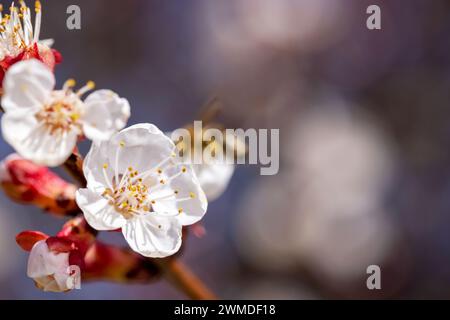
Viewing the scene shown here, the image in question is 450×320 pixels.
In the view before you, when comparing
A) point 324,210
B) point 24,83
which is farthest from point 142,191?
point 324,210

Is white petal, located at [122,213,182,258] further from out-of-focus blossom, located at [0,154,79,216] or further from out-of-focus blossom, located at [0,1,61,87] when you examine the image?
out-of-focus blossom, located at [0,1,61,87]

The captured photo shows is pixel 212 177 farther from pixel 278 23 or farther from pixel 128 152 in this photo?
pixel 278 23

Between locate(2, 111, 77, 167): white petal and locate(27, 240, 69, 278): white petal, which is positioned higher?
locate(2, 111, 77, 167): white petal

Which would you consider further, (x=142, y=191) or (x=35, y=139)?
(x=142, y=191)

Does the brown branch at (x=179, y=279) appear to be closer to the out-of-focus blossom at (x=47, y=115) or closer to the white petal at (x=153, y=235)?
the white petal at (x=153, y=235)

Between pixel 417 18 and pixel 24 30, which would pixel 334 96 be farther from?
pixel 24 30

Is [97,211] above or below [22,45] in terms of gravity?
below

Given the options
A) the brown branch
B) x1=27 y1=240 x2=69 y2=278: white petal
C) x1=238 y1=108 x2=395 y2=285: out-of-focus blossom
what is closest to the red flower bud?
x1=27 y1=240 x2=69 y2=278: white petal
